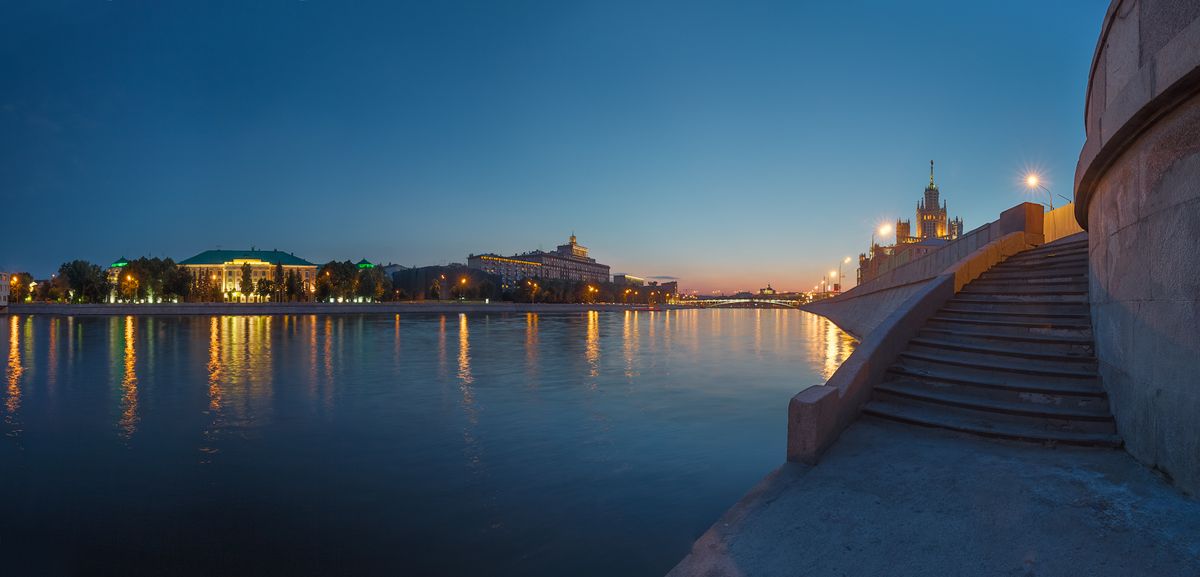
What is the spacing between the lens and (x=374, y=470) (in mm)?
8211

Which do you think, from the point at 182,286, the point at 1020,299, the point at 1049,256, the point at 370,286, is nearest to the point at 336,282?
the point at 370,286

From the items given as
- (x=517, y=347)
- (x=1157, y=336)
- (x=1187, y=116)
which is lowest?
(x=517, y=347)

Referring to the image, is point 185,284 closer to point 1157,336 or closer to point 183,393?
point 183,393

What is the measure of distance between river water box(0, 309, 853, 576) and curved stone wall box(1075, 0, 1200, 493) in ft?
13.8

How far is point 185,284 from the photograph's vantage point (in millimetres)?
A: 110125

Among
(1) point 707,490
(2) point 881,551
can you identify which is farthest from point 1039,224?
(2) point 881,551

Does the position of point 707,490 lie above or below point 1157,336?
below

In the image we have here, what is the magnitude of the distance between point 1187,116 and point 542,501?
7619 mm

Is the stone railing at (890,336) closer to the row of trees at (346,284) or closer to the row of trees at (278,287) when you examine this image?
the row of trees at (346,284)

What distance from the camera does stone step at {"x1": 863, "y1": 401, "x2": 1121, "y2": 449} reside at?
6480mm

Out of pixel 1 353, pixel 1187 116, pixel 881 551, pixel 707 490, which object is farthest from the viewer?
pixel 1 353

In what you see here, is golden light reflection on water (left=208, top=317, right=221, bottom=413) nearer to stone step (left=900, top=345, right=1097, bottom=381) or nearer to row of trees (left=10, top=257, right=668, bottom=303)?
stone step (left=900, top=345, right=1097, bottom=381)

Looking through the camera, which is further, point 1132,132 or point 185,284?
point 185,284

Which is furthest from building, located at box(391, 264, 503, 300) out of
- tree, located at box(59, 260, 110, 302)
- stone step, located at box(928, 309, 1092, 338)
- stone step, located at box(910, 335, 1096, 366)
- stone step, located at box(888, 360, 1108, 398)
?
stone step, located at box(888, 360, 1108, 398)
